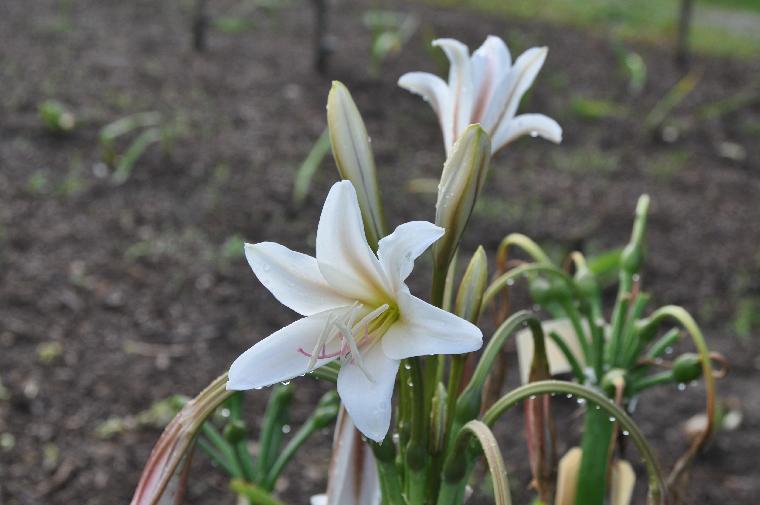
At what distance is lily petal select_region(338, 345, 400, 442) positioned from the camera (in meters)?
0.87

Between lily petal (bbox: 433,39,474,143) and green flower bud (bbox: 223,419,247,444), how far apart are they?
1.84 feet

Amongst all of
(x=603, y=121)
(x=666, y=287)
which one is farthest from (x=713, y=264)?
(x=603, y=121)

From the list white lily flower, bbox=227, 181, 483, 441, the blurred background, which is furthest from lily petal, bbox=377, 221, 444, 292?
the blurred background

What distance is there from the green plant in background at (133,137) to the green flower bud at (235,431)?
2.24m

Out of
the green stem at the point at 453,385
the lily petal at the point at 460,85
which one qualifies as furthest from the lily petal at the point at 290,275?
the lily petal at the point at 460,85

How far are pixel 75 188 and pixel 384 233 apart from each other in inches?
103

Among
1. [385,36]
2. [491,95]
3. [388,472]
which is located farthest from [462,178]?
[385,36]

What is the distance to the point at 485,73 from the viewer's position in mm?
1203

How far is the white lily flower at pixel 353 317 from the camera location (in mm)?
878

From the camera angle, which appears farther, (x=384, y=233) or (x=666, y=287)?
(x=666, y=287)

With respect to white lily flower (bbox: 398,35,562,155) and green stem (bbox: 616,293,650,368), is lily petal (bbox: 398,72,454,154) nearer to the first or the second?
white lily flower (bbox: 398,35,562,155)

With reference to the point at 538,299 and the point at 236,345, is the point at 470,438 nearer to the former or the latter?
the point at 538,299

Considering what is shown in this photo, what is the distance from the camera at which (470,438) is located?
1.03 meters

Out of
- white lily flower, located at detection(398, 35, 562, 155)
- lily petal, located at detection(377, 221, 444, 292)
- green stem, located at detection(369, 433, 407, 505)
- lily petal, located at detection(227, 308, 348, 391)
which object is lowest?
green stem, located at detection(369, 433, 407, 505)
